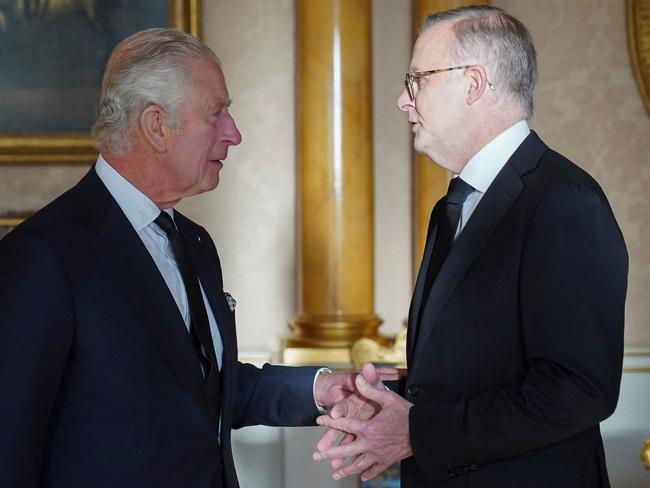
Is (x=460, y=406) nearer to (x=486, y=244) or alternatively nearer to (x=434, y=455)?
(x=434, y=455)

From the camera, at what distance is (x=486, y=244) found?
78.1 inches

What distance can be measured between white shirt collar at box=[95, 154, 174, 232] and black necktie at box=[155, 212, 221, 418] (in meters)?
0.06

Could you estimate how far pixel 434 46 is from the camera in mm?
2162

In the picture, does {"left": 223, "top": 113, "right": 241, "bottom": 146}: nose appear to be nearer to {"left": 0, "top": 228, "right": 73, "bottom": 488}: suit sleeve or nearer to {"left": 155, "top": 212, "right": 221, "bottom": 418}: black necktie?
{"left": 155, "top": 212, "right": 221, "bottom": 418}: black necktie

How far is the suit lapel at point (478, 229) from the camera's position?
199cm

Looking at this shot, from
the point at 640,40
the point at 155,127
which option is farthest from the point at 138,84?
the point at 640,40

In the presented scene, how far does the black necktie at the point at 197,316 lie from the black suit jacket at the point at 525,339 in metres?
0.44

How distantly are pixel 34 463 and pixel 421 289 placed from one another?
88 cm

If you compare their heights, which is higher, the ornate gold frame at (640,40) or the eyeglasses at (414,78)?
the ornate gold frame at (640,40)

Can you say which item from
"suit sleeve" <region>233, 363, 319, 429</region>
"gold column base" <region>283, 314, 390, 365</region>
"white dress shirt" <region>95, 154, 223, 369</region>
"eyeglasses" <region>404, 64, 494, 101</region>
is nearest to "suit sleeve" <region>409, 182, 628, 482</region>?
"eyeglasses" <region>404, 64, 494, 101</region>

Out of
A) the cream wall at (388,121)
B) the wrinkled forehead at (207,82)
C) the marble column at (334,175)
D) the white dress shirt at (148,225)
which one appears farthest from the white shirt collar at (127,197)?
the cream wall at (388,121)

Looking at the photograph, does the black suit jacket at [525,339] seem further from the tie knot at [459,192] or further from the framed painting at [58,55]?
the framed painting at [58,55]

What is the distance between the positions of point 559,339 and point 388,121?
9.56 ft

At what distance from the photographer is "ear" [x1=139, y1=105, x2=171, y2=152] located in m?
2.17
